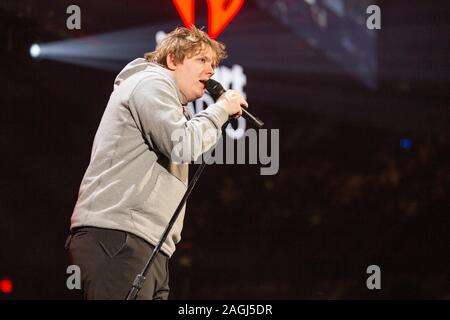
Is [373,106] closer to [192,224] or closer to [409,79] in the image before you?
[409,79]

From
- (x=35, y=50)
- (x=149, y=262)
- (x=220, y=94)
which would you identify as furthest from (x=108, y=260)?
(x=35, y=50)

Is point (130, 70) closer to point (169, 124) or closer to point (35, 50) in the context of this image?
point (169, 124)

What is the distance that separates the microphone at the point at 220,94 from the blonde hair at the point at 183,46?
0.34ft

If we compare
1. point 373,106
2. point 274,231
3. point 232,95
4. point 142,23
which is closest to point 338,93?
point 373,106

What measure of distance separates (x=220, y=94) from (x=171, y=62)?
0.61ft

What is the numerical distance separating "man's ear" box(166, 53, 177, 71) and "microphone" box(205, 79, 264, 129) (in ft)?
0.35

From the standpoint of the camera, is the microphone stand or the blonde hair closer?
the microphone stand

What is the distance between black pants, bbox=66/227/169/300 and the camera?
71.3 inches

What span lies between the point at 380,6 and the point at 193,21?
38.1 inches

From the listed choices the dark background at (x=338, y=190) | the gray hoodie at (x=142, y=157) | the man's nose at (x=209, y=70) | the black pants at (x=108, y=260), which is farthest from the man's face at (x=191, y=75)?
the dark background at (x=338, y=190)

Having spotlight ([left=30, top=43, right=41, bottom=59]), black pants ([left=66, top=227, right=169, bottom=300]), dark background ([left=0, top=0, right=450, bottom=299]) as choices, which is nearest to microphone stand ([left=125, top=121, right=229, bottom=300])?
black pants ([left=66, top=227, right=169, bottom=300])

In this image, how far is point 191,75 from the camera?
208 centimetres

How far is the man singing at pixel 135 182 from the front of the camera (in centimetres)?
183

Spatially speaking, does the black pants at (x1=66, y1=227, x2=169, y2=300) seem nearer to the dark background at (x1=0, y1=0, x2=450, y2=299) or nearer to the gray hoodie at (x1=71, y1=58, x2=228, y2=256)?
the gray hoodie at (x1=71, y1=58, x2=228, y2=256)
